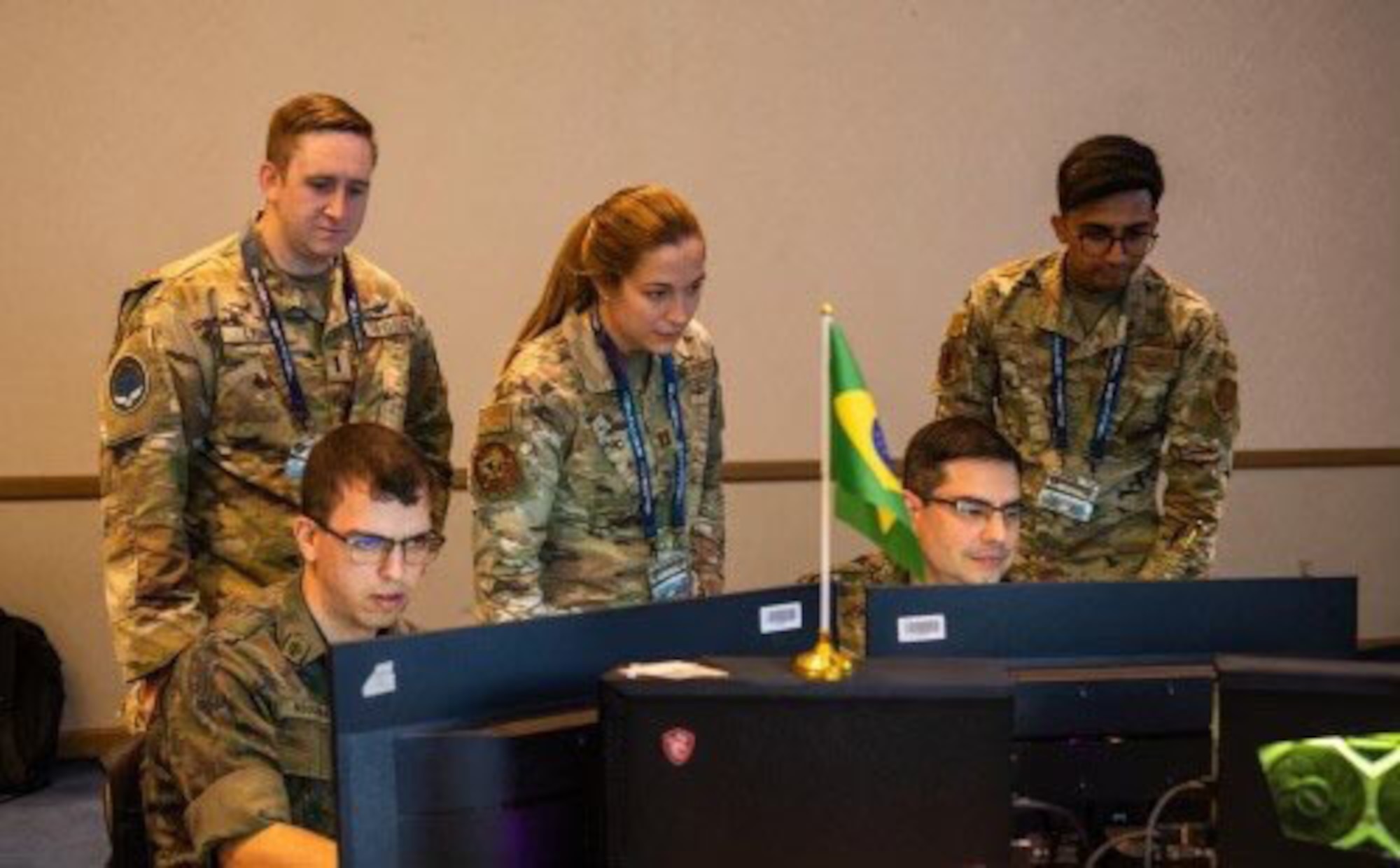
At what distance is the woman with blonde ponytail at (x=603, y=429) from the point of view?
9.91 ft

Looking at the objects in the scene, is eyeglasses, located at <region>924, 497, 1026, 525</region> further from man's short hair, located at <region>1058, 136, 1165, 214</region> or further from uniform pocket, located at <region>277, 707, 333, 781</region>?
uniform pocket, located at <region>277, 707, 333, 781</region>

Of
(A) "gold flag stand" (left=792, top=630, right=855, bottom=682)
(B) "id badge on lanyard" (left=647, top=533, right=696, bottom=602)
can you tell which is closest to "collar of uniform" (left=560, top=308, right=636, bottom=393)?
(B) "id badge on lanyard" (left=647, top=533, right=696, bottom=602)

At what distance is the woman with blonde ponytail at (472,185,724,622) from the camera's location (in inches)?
119

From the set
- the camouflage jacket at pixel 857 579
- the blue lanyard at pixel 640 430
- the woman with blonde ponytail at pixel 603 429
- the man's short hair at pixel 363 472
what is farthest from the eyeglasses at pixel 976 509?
the man's short hair at pixel 363 472

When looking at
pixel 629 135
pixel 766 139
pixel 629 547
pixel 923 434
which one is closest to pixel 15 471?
pixel 629 135

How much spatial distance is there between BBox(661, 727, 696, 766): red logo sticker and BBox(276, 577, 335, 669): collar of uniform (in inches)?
32.0

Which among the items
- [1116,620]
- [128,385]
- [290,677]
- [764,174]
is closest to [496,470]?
[128,385]

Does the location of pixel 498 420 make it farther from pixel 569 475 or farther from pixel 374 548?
pixel 374 548

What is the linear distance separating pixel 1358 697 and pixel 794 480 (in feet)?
13.0

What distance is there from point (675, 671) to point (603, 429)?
153 cm

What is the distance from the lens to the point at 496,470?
307cm

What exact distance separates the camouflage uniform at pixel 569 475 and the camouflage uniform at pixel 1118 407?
662mm

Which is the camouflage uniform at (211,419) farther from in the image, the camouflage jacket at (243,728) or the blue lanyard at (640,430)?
the camouflage jacket at (243,728)

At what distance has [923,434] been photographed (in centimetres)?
298
